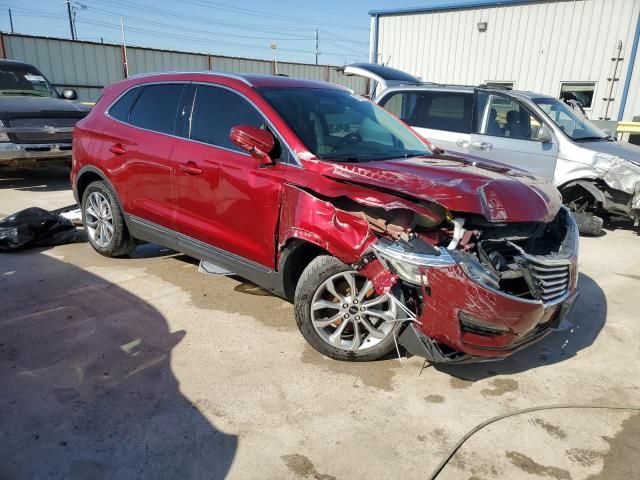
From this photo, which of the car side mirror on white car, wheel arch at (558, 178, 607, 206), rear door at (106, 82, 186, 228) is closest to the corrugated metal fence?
the car side mirror on white car

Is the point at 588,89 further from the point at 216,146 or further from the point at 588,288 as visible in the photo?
the point at 216,146

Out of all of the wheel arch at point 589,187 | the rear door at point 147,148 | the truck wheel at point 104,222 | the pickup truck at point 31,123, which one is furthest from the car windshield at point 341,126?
the pickup truck at point 31,123

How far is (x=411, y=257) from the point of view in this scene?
2688 millimetres

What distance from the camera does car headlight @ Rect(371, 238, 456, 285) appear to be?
105 inches

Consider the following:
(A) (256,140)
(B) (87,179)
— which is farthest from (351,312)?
(B) (87,179)

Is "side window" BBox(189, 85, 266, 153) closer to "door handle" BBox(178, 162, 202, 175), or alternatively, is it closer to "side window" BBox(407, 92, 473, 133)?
"door handle" BBox(178, 162, 202, 175)

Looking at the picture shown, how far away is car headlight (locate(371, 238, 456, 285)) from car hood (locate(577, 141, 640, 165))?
493 cm

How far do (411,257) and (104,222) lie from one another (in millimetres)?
3456

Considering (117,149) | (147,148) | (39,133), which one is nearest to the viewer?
(147,148)

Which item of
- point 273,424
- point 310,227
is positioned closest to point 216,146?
point 310,227

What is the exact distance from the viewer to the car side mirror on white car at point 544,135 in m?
6.73

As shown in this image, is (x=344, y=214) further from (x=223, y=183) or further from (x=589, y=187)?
(x=589, y=187)

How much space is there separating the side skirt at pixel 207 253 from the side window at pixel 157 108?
0.84 meters

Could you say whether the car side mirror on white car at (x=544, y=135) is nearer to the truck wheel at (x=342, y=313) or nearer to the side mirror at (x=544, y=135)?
the side mirror at (x=544, y=135)
